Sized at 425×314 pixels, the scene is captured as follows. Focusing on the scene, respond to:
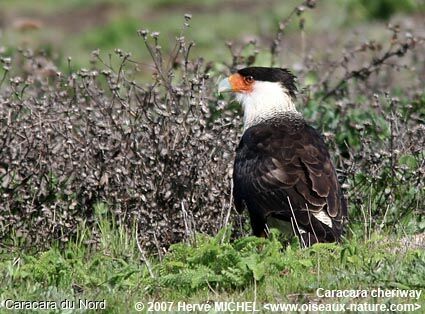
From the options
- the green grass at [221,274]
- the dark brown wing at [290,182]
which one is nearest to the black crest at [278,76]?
the dark brown wing at [290,182]

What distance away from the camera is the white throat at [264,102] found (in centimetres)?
707

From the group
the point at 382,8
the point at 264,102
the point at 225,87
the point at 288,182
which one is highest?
the point at 382,8

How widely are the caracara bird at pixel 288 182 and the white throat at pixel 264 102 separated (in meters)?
0.11

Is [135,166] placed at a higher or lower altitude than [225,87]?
lower

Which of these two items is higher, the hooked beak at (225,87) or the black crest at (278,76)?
the black crest at (278,76)

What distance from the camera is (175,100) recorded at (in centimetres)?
686

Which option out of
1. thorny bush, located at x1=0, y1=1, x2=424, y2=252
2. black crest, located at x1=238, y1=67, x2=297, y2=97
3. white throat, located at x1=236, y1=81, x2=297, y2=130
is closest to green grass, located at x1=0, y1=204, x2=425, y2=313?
thorny bush, located at x1=0, y1=1, x2=424, y2=252

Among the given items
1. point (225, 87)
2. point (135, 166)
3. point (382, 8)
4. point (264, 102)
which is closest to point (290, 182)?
point (264, 102)

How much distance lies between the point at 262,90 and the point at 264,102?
0.38ft

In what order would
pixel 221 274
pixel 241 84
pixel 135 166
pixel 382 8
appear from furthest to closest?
pixel 382 8, pixel 241 84, pixel 135 166, pixel 221 274

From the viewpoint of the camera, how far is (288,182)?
632 cm

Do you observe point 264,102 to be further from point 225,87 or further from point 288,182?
point 288,182

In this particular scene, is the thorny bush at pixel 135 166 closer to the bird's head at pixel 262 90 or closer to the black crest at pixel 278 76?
the bird's head at pixel 262 90

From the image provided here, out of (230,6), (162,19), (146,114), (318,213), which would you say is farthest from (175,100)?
(230,6)
